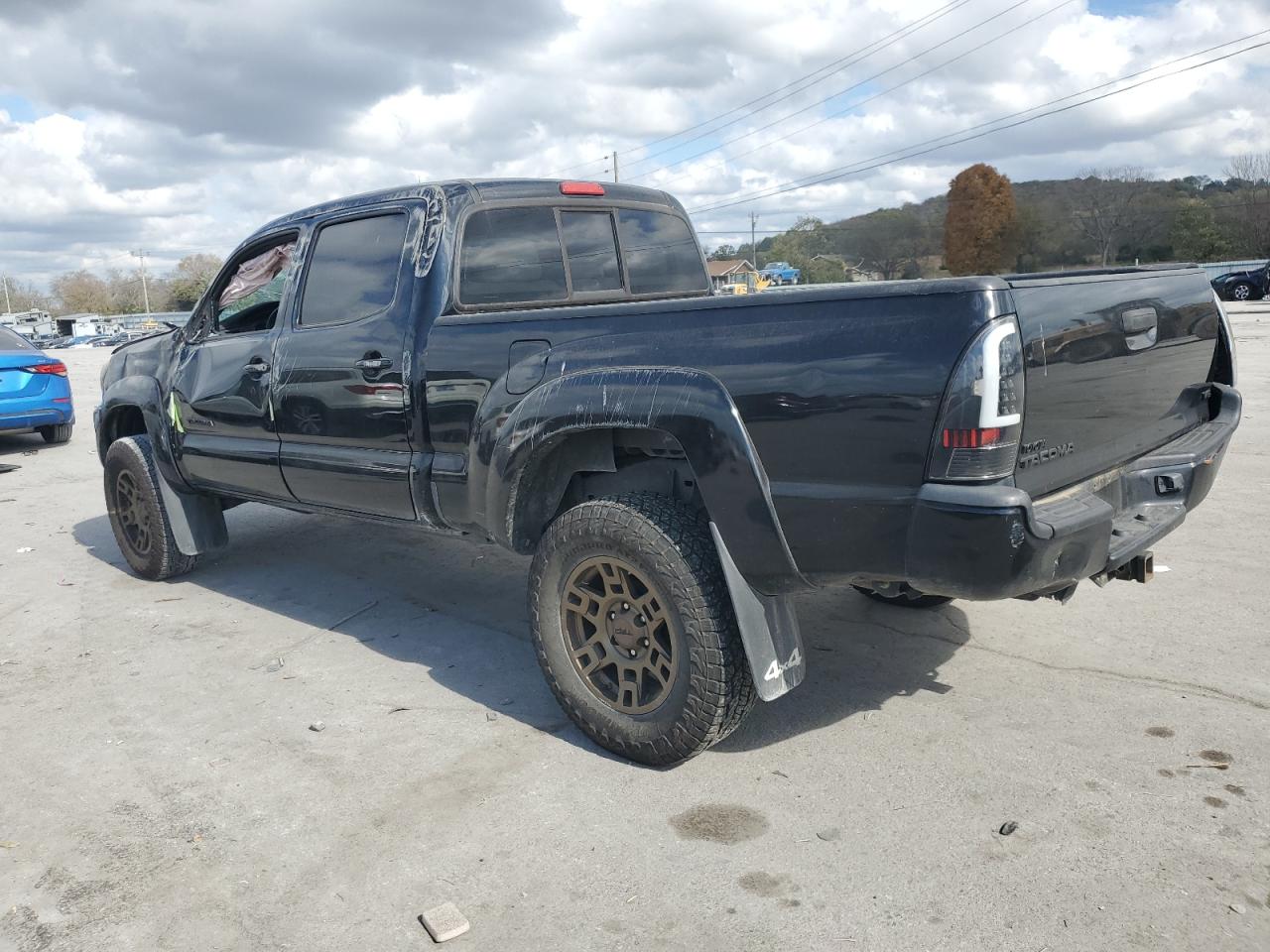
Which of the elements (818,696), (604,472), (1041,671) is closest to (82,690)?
(604,472)

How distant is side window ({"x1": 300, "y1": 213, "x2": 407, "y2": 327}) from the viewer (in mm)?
4266

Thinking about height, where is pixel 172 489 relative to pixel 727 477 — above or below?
below

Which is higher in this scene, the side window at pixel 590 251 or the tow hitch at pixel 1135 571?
the side window at pixel 590 251

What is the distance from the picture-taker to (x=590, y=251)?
4668 mm

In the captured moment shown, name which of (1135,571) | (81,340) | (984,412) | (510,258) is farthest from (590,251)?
(81,340)

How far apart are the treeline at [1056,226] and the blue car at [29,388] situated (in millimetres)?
21766

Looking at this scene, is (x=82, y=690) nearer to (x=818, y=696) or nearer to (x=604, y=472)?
(x=604, y=472)

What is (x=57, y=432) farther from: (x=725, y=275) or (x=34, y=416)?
(x=725, y=275)

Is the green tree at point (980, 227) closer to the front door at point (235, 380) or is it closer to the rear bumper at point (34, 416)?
the rear bumper at point (34, 416)

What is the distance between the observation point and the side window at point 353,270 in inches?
168

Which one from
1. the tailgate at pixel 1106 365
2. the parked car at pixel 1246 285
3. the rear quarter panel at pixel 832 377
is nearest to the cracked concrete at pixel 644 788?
the rear quarter panel at pixel 832 377

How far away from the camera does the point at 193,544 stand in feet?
19.0

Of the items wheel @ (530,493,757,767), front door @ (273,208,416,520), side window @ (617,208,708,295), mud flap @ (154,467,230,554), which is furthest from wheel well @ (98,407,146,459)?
wheel @ (530,493,757,767)

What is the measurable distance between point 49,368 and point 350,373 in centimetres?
899
